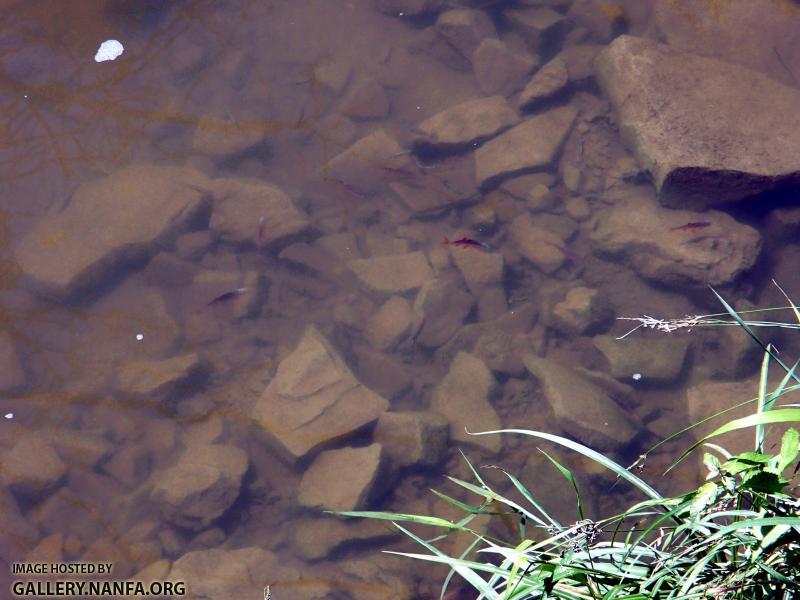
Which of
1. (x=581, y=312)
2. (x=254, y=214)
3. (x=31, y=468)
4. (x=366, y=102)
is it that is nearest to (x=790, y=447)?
(x=581, y=312)

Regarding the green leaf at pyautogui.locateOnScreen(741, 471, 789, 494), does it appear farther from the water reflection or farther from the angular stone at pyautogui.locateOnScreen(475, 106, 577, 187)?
the angular stone at pyautogui.locateOnScreen(475, 106, 577, 187)

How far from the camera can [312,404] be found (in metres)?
4.21

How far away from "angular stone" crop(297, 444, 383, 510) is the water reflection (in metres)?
0.02

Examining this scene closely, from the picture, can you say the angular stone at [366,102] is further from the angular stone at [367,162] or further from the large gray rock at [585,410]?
the large gray rock at [585,410]

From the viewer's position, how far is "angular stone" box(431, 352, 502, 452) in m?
4.20

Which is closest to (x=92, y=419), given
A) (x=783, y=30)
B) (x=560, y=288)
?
(x=560, y=288)

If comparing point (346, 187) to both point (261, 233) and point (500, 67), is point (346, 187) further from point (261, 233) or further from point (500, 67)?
point (500, 67)

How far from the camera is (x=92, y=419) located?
14.2ft

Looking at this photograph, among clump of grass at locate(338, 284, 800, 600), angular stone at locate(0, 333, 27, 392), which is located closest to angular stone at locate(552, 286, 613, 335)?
clump of grass at locate(338, 284, 800, 600)

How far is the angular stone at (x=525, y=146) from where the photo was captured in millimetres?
5488

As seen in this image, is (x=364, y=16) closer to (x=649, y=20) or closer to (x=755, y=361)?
(x=649, y=20)

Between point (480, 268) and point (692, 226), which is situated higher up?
point (692, 226)

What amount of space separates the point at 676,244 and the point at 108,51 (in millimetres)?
5785

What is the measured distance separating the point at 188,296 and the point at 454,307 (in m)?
2.22
